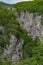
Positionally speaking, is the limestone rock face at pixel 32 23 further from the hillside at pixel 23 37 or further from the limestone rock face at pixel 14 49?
the limestone rock face at pixel 14 49

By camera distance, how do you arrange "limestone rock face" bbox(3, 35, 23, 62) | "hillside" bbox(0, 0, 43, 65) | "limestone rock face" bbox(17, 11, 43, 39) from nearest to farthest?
"hillside" bbox(0, 0, 43, 65) → "limestone rock face" bbox(3, 35, 23, 62) → "limestone rock face" bbox(17, 11, 43, 39)

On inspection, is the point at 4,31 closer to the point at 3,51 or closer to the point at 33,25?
the point at 3,51

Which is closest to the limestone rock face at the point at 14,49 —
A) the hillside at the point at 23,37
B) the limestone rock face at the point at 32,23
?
the hillside at the point at 23,37

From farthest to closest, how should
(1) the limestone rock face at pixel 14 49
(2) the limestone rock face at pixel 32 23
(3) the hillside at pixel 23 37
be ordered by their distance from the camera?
(2) the limestone rock face at pixel 32 23, (1) the limestone rock face at pixel 14 49, (3) the hillside at pixel 23 37

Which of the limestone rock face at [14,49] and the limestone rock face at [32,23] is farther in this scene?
the limestone rock face at [32,23]

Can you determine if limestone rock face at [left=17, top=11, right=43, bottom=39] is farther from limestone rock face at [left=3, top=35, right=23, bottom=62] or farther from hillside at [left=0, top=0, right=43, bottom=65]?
limestone rock face at [left=3, top=35, right=23, bottom=62]

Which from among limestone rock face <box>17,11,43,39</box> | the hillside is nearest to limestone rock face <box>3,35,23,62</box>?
the hillside

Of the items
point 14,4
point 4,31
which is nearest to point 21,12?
point 14,4

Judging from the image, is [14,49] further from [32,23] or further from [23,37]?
[32,23]

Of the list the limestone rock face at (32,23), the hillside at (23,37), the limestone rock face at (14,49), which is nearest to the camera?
the hillside at (23,37)
